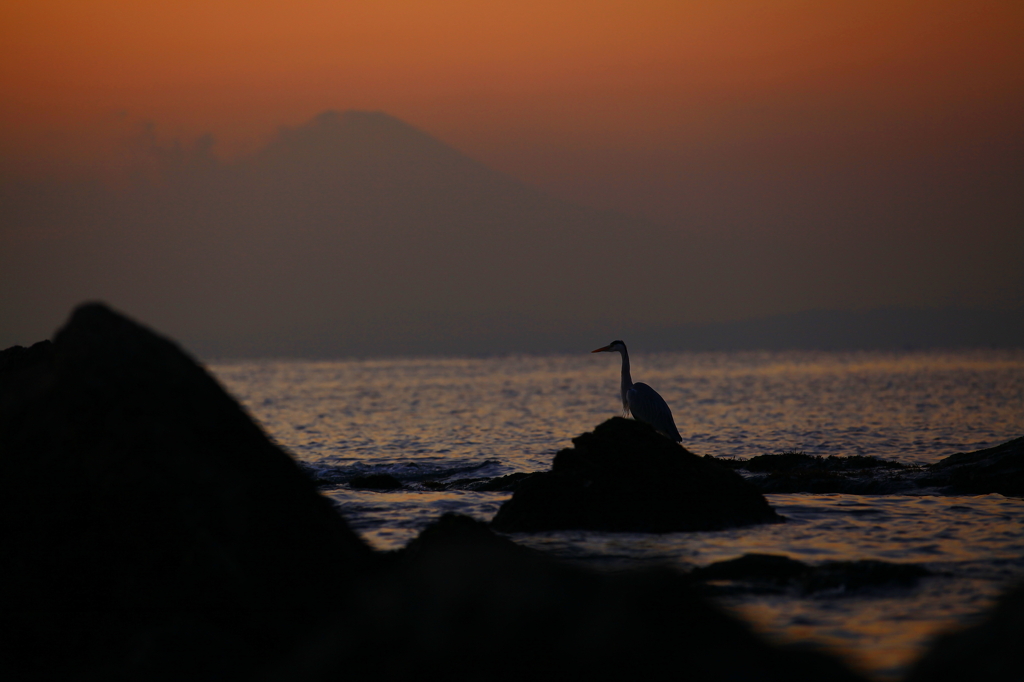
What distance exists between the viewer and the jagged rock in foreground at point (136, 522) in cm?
472

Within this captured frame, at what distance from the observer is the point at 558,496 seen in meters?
10.3

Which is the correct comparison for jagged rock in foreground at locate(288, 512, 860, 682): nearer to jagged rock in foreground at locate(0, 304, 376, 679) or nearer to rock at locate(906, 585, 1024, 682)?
rock at locate(906, 585, 1024, 682)

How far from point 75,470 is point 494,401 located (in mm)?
36145

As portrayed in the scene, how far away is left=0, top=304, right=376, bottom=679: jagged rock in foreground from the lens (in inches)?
186

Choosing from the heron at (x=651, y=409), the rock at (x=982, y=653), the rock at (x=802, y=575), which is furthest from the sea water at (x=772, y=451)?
the heron at (x=651, y=409)

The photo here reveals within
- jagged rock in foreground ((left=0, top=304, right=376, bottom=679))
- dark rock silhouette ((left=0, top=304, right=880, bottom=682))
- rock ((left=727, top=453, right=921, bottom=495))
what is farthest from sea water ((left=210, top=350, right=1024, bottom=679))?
jagged rock in foreground ((left=0, top=304, right=376, bottom=679))

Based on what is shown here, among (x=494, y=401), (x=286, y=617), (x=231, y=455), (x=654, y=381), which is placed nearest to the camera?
(x=286, y=617)

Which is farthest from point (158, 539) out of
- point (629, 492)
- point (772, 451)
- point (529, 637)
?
point (772, 451)

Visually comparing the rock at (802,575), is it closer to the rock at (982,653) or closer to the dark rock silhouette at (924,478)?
the rock at (982,653)

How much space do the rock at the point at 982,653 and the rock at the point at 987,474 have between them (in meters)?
11.2

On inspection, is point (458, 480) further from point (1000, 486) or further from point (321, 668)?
point (321, 668)

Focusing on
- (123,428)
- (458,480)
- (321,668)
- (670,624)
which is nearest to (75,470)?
(123,428)

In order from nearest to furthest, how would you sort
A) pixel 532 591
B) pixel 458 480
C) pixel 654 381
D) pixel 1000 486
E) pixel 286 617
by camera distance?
pixel 532 591
pixel 286 617
pixel 1000 486
pixel 458 480
pixel 654 381

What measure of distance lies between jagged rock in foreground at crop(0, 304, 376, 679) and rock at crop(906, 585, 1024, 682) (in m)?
3.28
